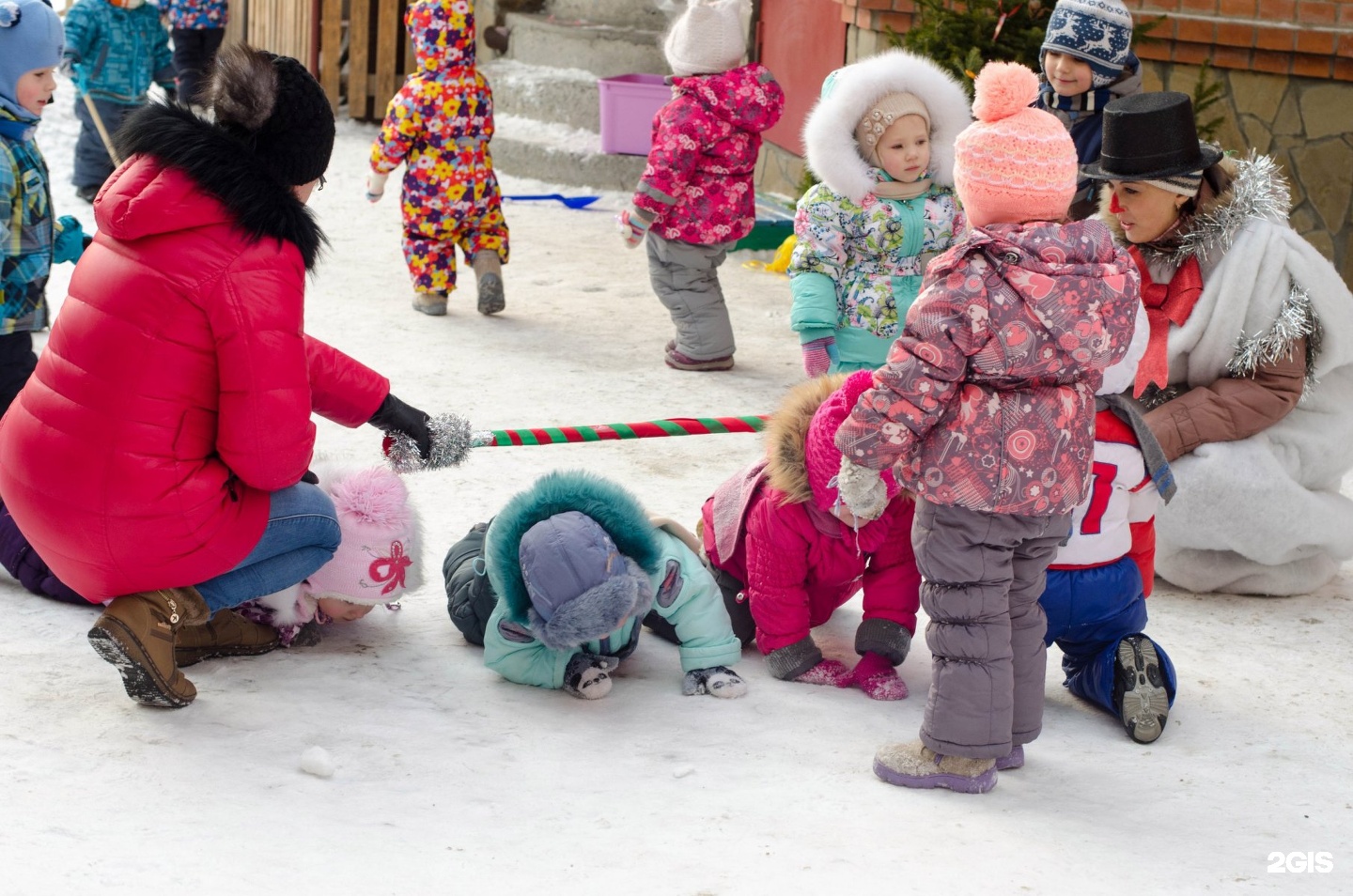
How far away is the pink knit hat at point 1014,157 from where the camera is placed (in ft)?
9.59

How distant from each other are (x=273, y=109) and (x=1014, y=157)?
1555mm

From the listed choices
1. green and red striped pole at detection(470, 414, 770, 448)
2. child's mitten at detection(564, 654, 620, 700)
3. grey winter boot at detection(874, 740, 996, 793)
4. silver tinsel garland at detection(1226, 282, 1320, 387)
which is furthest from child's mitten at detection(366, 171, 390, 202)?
grey winter boot at detection(874, 740, 996, 793)

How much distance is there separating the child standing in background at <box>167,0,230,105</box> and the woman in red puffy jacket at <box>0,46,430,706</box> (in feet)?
25.4

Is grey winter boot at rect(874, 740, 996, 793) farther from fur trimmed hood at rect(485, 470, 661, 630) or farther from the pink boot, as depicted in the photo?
fur trimmed hood at rect(485, 470, 661, 630)

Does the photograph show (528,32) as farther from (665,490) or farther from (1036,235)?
(1036,235)

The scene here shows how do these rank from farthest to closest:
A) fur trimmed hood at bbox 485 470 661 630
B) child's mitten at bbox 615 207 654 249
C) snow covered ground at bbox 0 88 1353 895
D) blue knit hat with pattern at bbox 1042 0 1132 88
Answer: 1. child's mitten at bbox 615 207 654 249
2. blue knit hat with pattern at bbox 1042 0 1132 88
3. fur trimmed hood at bbox 485 470 661 630
4. snow covered ground at bbox 0 88 1353 895

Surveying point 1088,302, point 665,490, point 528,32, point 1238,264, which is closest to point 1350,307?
point 1238,264

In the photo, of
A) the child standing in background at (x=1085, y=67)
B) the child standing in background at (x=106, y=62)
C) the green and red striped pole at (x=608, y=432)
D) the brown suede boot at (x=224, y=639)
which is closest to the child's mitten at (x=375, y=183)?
the child standing in background at (x=106, y=62)

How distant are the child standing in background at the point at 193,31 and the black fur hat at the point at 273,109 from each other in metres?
7.69

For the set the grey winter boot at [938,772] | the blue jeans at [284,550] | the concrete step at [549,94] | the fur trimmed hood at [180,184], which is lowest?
the grey winter boot at [938,772]

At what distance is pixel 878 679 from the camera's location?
3.61 metres

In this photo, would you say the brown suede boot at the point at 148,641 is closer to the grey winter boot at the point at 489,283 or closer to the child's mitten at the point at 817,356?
the child's mitten at the point at 817,356

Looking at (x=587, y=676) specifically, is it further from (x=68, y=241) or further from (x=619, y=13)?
(x=619, y=13)

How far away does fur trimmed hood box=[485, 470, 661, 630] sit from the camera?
3340 millimetres
